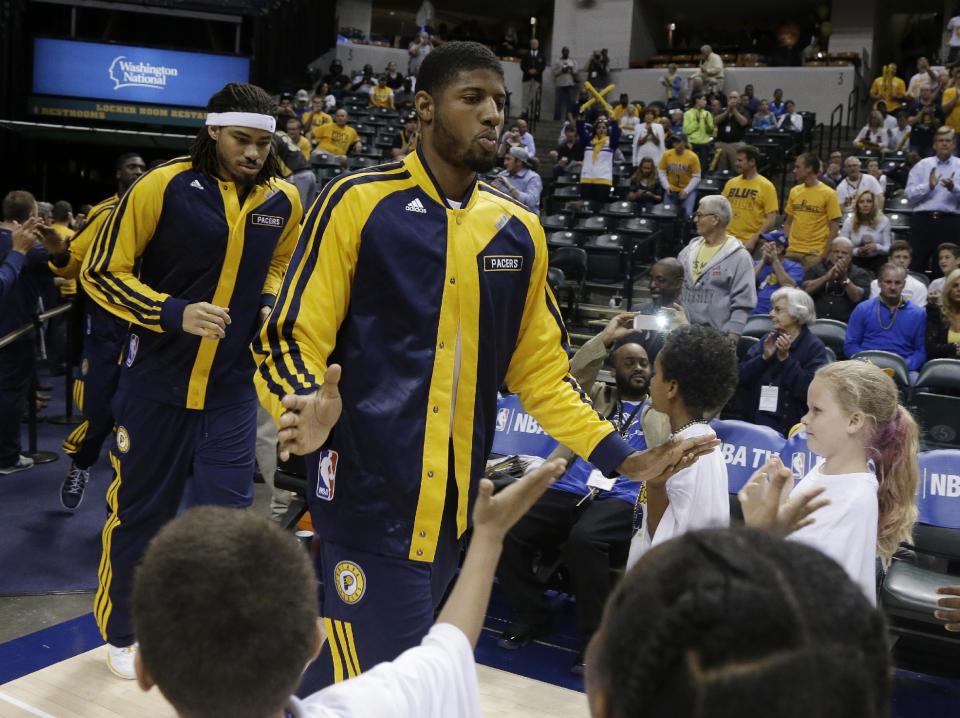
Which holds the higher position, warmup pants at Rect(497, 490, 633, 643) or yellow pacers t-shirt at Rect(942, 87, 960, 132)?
yellow pacers t-shirt at Rect(942, 87, 960, 132)

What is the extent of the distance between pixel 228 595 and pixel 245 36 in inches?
666

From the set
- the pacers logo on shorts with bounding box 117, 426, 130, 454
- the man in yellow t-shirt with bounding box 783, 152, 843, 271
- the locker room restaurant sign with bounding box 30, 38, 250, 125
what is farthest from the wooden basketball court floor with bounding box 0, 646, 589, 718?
the locker room restaurant sign with bounding box 30, 38, 250, 125

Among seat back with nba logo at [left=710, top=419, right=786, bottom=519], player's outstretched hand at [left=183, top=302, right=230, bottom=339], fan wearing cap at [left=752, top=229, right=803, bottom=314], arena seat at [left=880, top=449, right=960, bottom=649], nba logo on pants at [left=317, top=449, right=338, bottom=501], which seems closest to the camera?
nba logo on pants at [left=317, top=449, right=338, bottom=501]

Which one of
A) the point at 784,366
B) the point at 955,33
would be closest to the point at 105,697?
the point at 784,366

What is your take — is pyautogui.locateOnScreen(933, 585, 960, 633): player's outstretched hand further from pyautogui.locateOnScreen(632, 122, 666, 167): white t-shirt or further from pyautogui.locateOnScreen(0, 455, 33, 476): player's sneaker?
pyautogui.locateOnScreen(632, 122, 666, 167): white t-shirt

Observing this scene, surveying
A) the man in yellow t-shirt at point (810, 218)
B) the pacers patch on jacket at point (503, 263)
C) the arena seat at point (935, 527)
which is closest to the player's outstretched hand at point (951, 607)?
the pacers patch on jacket at point (503, 263)

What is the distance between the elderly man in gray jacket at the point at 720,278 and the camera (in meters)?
7.49

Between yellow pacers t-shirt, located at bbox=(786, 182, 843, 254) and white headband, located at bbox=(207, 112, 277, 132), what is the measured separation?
7.18 metres

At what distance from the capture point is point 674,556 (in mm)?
952

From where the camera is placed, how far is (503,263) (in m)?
2.74

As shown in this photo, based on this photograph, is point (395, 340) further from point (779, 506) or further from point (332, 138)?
point (332, 138)

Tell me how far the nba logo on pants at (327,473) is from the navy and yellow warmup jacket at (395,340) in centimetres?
2

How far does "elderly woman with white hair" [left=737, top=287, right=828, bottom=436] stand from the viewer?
6395mm

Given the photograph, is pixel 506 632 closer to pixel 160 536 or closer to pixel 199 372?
pixel 199 372
